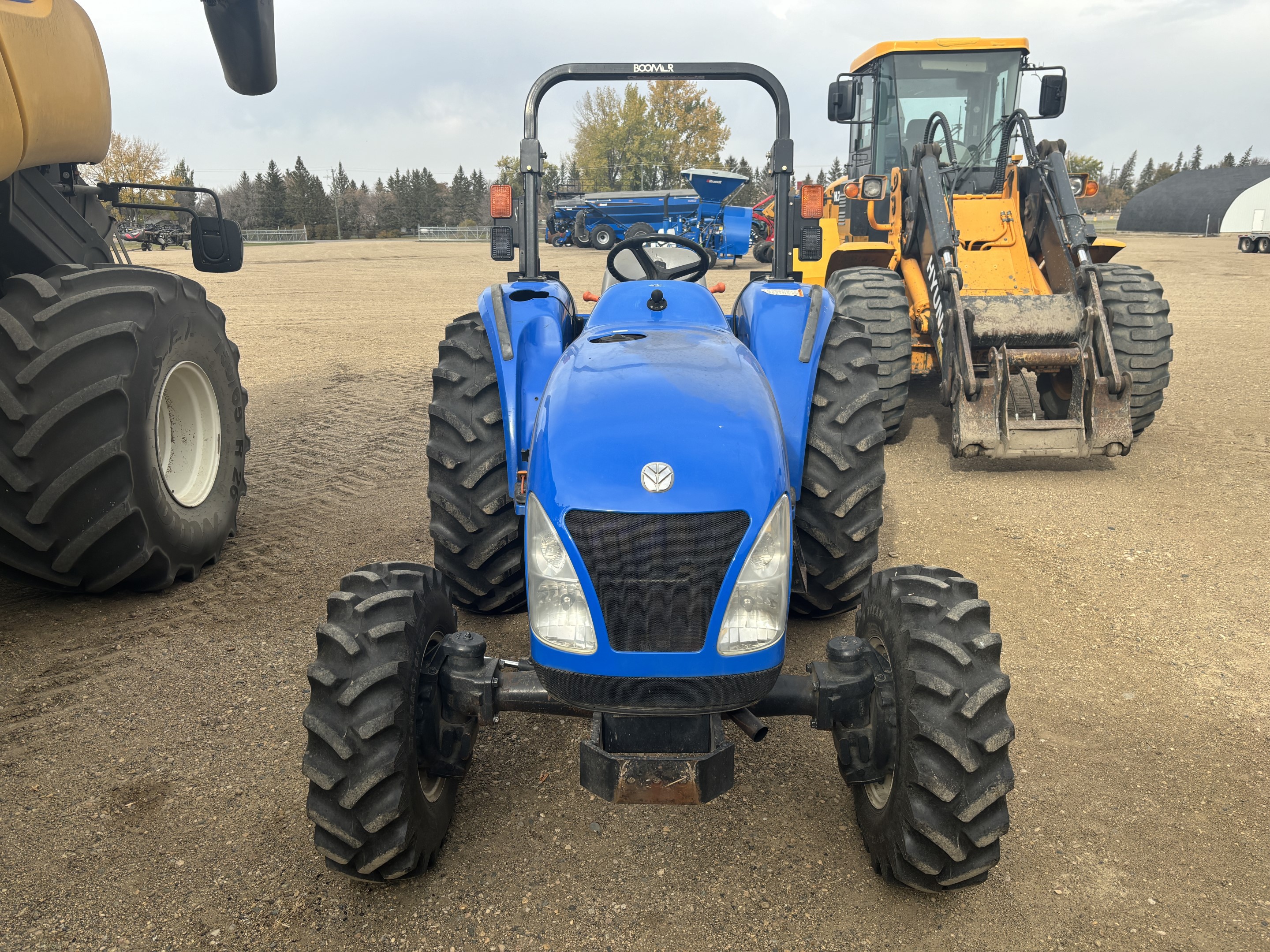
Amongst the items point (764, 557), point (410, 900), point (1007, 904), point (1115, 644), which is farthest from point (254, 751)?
point (1115, 644)

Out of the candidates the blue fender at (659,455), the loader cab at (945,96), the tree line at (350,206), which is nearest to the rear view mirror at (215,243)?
the blue fender at (659,455)

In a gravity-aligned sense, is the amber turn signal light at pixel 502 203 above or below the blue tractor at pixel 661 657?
above

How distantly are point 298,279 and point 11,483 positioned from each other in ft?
66.7

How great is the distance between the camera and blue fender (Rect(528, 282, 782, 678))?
2.17m

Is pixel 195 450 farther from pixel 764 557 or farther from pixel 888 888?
pixel 888 888

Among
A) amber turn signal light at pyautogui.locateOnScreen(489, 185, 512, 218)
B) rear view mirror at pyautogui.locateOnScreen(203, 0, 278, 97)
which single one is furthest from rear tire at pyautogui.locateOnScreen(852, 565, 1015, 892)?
amber turn signal light at pyautogui.locateOnScreen(489, 185, 512, 218)

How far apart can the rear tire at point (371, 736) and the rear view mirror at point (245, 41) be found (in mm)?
1689

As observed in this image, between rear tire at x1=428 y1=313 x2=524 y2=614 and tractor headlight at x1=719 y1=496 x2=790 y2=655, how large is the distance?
1407 millimetres

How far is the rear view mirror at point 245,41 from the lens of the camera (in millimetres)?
2854

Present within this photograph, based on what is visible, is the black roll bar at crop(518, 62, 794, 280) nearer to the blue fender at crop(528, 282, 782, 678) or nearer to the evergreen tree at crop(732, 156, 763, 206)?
the blue fender at crop(528, 282, 782, 678)

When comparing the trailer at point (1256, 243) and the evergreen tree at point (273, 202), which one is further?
the evergreen tree at point (273, 202)

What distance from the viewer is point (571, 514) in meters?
2.20

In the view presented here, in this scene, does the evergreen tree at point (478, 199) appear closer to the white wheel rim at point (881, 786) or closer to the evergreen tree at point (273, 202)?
the evergreen tree at point (273, 202)

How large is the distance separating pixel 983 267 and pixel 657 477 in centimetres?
563
